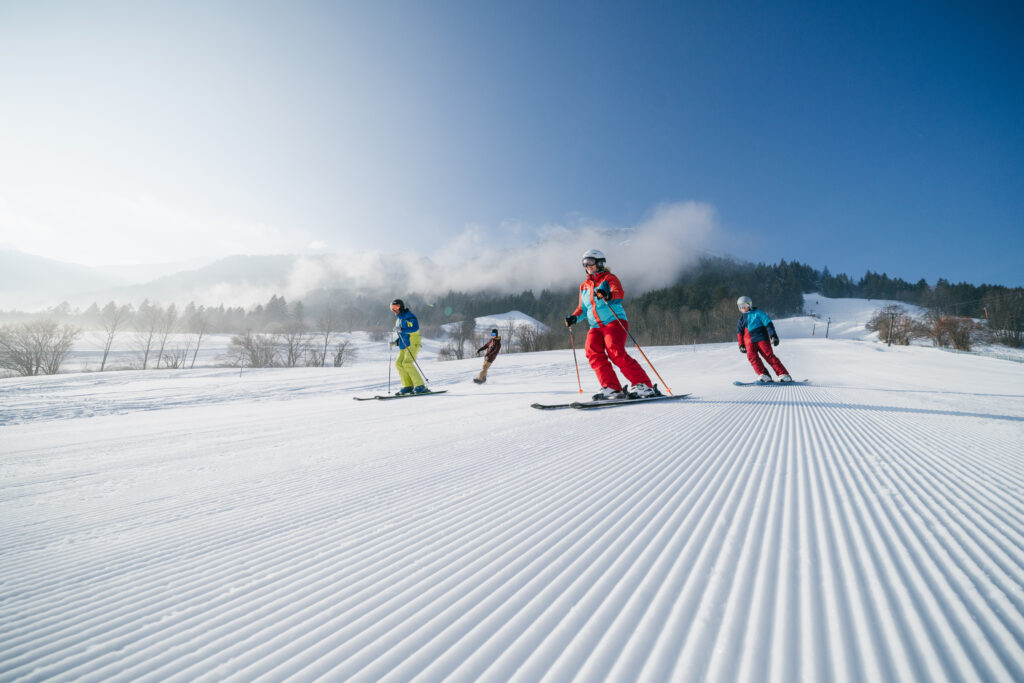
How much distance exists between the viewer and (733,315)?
48531mm

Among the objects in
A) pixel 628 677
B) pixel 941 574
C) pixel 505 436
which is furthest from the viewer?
pixel 505 436

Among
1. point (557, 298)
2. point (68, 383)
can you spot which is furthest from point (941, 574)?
point (557, 298)

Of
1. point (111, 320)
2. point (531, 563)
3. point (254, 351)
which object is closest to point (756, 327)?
point (531, 563)

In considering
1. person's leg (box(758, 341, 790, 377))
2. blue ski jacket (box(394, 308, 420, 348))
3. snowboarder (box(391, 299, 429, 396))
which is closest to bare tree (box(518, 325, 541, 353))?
snowboarder (box(391, 299, 429, 396))

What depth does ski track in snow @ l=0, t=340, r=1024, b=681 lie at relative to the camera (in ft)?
2.59

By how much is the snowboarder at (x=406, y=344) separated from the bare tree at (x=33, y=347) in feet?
101

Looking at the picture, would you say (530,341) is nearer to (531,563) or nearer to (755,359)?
(755,359)

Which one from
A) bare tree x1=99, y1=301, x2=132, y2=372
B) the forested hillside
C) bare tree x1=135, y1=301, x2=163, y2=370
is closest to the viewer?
bare tree x1=99, y1=301, x2=132, y2=372

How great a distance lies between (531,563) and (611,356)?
4.14 m

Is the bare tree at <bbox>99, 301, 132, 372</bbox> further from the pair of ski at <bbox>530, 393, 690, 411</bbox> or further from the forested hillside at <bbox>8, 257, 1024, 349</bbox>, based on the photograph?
the pair of ski at <bbox>530, 393, 690, 411</bbox>

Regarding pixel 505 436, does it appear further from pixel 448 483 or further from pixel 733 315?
pixel 733 315

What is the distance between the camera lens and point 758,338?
775 cm

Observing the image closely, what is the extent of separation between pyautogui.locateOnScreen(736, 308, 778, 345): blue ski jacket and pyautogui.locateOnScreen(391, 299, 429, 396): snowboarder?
694cm

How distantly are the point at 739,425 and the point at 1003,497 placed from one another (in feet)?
5.46
